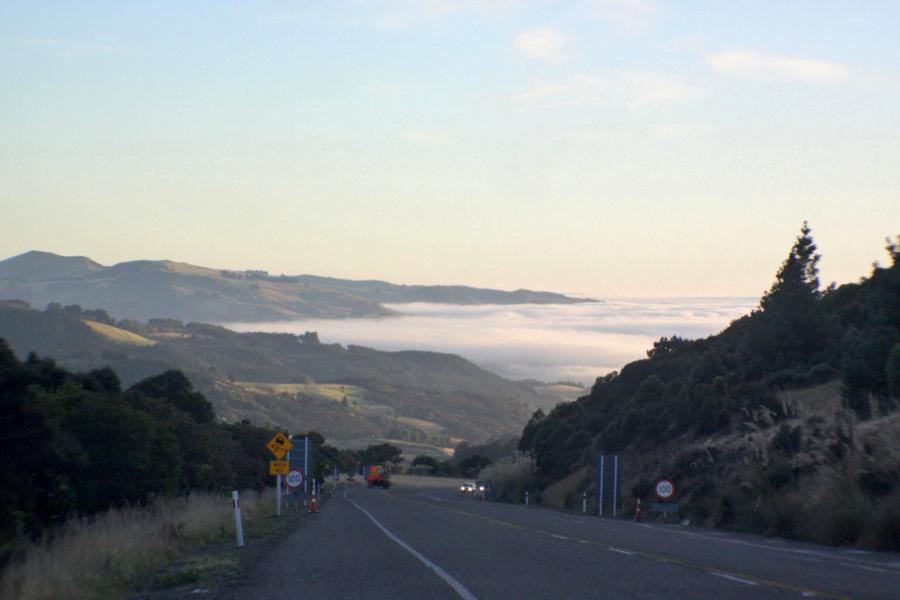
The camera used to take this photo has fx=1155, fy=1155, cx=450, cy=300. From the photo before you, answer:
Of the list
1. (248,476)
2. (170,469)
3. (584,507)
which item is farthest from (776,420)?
(248,476)

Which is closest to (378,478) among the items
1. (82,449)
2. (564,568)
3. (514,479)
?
(514,479)

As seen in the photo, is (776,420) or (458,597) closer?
(458,597)

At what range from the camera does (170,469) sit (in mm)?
28094

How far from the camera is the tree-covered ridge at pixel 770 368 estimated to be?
107ft

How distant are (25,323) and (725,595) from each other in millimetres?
171512

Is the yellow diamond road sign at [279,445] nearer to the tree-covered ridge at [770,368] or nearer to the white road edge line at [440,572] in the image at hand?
the white road edge line at [440,572]

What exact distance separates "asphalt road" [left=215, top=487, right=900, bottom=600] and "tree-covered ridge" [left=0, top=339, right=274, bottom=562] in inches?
136

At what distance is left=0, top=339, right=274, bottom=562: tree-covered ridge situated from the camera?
52.0 feet

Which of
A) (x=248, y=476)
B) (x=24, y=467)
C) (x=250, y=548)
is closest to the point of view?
(x=24, y=467)

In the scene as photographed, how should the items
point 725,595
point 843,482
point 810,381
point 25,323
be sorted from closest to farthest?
point 725,595 → point 843,482 → point 810,381 → point 25,323

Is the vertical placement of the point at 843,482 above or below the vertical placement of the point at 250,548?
above

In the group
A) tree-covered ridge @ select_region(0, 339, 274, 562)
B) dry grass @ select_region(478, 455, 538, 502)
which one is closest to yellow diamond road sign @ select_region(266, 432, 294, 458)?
tree-covered ridge @ select_region(0, 339, 274, 562)

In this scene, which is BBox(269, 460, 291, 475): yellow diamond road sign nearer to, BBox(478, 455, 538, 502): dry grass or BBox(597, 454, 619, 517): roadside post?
BBox(597, 454, 619, 517): roadside post

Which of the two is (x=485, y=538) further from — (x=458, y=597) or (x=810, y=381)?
(x=810, y=381)
